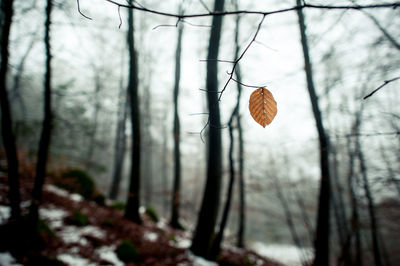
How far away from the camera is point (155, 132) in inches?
794

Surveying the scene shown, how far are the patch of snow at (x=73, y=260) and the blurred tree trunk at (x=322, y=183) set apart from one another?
12.2 ft

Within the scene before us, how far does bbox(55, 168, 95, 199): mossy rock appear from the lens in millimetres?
7085

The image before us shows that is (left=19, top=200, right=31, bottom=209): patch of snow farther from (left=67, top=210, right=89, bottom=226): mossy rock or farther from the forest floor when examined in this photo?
→ (left=67, top=210, right=89, bottom=226): mossy rock

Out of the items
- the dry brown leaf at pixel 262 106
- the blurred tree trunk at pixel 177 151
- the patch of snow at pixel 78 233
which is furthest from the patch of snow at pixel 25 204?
the dry brown leaf at pixel 262 106

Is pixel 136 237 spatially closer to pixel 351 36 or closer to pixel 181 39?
pixel 351 36

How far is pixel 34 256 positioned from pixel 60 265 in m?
0.38

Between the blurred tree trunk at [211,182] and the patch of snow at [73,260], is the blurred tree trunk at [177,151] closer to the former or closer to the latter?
the blurred tree trunk at [211,182]

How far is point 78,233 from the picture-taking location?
434 cm

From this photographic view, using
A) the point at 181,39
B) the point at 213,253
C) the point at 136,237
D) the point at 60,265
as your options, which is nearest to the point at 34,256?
the point at 60,265

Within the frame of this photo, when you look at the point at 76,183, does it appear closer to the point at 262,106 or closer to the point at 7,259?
the point at 7,259

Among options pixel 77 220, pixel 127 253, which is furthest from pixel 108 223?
pixel 127 253

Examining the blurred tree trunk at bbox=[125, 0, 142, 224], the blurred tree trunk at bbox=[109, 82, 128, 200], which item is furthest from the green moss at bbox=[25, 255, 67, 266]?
the blurred tree trunk at bbox=[109, 82, 128, 200]

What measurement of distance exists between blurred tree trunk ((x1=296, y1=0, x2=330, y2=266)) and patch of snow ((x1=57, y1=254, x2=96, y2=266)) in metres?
3.72

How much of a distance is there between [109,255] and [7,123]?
277 centimetres
